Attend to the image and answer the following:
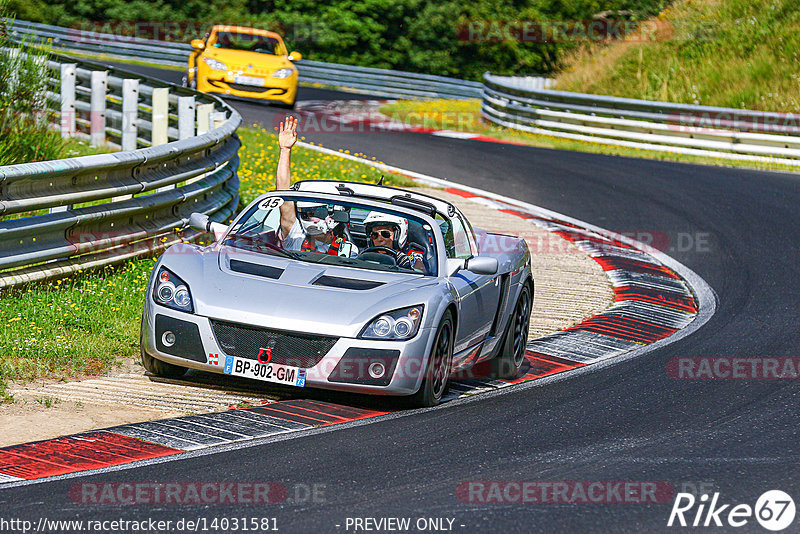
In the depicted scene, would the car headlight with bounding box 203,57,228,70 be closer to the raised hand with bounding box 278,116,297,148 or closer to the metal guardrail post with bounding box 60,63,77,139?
the metal guardrail post with bounding box 60,63,77,139

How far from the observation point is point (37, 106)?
1429 cm

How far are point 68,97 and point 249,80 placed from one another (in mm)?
8469

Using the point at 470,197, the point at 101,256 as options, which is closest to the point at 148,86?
the point at 470,197

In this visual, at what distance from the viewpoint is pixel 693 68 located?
2991 cm

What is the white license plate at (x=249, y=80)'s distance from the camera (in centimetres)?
2562

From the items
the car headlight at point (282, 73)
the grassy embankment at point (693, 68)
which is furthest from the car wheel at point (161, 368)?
the car headlight at point (282, 73)

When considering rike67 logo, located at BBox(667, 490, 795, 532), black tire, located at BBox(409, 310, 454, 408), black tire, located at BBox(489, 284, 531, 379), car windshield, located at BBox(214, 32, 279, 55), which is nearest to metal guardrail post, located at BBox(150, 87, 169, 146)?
black tire, located at BBox(489, 284, 531, 379)

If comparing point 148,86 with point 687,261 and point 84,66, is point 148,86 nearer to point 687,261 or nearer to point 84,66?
point 84,66

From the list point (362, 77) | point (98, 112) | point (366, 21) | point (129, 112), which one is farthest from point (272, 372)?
point (366, 21)

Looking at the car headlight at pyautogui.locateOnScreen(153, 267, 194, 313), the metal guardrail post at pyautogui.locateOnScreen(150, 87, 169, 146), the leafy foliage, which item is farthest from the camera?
the leafy foliage

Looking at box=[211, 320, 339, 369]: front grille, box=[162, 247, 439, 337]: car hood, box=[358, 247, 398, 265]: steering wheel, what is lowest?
box=[211, 320, 339, 369]: front grille

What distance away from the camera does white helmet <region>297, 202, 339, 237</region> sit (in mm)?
8492

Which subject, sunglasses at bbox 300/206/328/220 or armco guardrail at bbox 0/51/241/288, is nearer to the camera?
sunglasses at bbox 300/206/328/220

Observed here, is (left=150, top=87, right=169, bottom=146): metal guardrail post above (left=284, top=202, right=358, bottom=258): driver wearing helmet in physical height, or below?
below
